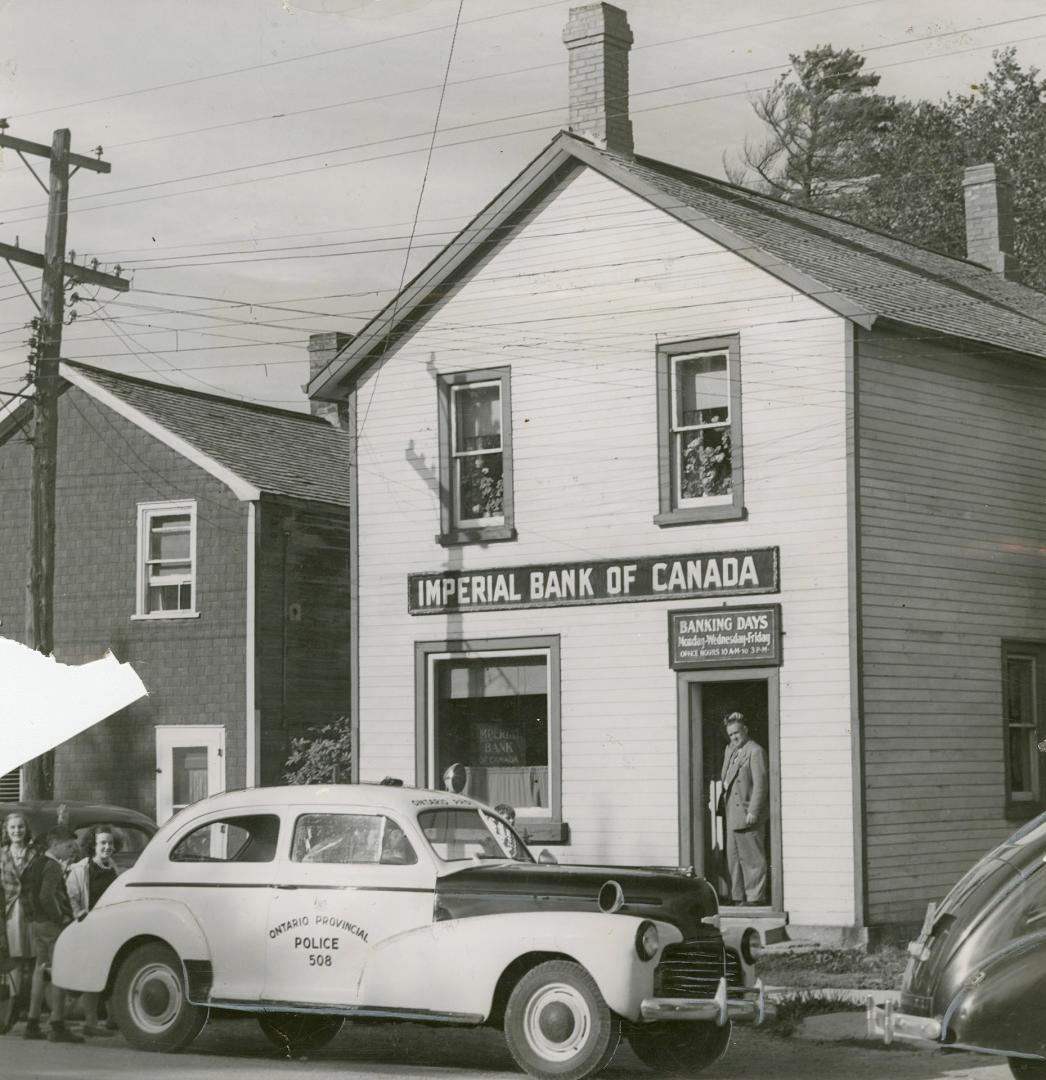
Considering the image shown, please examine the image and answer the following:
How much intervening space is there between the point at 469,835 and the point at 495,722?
8071mm

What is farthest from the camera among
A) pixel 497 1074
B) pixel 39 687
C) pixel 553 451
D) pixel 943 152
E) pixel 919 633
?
pixel 943 152

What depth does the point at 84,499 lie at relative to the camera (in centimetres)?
2686

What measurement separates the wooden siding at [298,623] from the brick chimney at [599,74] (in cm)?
750

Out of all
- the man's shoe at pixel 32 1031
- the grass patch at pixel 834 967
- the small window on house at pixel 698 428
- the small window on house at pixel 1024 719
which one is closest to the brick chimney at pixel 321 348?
the small window on house at pixel 698 428

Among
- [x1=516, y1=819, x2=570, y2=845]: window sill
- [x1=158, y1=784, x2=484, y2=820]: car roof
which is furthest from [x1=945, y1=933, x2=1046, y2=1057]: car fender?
[x1=516, y1=819, x2=570, y2=845]: window sill

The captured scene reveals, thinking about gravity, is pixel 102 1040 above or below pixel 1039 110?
below

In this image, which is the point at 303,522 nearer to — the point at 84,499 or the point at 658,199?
the point at 84,499

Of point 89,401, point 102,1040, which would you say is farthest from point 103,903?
point 89,401

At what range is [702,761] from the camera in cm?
1898

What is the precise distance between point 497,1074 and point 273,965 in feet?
5.38

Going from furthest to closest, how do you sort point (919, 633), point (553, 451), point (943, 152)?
point (943, 152) → point (553, 451) → point (919, 633)

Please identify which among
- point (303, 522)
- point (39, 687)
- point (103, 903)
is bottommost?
point (103, 903)

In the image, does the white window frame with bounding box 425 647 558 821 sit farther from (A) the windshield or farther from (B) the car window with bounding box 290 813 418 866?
(B) the car window with bounding box 290 813 418 866

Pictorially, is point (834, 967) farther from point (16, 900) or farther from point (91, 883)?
point (16, 900)
